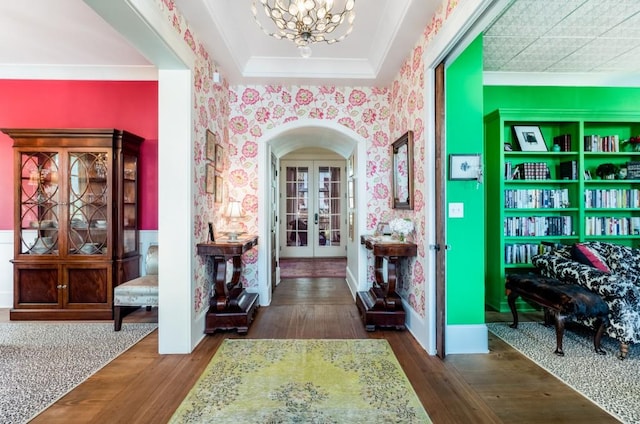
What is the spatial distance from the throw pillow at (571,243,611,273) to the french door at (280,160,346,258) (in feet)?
17.4

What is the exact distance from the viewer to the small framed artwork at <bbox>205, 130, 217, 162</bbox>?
10.2ft

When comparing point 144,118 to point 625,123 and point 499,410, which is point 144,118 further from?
point 625,123

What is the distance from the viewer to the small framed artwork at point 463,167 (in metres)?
2.71

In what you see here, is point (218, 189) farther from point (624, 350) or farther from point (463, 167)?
point (624, 350)

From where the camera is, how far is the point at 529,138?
12.5ft

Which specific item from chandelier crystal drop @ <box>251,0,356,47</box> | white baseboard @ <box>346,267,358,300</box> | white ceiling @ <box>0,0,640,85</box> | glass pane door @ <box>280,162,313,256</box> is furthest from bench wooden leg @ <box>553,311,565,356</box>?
glass pane door @ <box>280,162,313,256</box>

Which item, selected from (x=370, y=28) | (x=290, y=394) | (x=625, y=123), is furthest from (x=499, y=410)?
(x=625, y=123)

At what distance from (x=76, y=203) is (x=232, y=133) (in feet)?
6.45

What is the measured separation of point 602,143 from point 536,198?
1086 millimetres

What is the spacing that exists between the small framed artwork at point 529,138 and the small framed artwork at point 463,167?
1.60 metres

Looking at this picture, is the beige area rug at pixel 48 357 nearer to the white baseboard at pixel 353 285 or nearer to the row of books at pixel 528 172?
the white baseboard at pixel 353 285

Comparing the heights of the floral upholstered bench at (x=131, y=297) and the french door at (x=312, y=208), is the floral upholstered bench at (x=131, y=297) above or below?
below

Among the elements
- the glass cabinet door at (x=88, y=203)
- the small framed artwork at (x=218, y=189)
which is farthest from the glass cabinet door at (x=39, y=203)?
the small framed artwork at (x=218, y=189)

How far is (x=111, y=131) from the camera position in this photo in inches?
134
